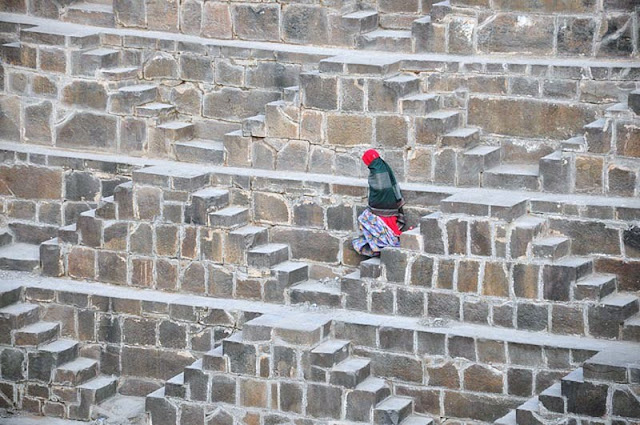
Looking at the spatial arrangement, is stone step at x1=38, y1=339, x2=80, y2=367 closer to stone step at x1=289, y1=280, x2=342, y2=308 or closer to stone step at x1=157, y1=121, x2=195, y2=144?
stone step at x1=289, y1=280, x2=342, y2=308

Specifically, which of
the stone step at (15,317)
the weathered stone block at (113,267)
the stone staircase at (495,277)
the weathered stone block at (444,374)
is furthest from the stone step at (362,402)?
the stone step at (15,317)

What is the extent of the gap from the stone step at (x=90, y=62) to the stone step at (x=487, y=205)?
5.60 m

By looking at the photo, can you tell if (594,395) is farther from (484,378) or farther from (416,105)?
(416,105)

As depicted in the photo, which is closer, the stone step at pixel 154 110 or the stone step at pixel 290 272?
the stone step at pixel 290 272

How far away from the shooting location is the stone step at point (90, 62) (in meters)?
25.0

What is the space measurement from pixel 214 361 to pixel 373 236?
2.45m

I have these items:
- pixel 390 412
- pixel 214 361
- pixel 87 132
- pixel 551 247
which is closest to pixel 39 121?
pixel 87 132

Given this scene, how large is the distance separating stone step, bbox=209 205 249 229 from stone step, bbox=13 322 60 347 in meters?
2.41

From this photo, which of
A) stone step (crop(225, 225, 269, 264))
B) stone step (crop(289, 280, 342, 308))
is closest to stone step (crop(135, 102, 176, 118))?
stone step (crop(225, 225, 269, 264))

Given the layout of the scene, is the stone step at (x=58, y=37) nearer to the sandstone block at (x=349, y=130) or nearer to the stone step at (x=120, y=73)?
the stone step at (x=120, y=73)

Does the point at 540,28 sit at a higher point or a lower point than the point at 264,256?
higher

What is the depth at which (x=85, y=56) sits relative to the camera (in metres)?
25.0

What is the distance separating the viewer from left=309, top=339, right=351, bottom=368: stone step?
21469 mm

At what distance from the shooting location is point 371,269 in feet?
72.8
